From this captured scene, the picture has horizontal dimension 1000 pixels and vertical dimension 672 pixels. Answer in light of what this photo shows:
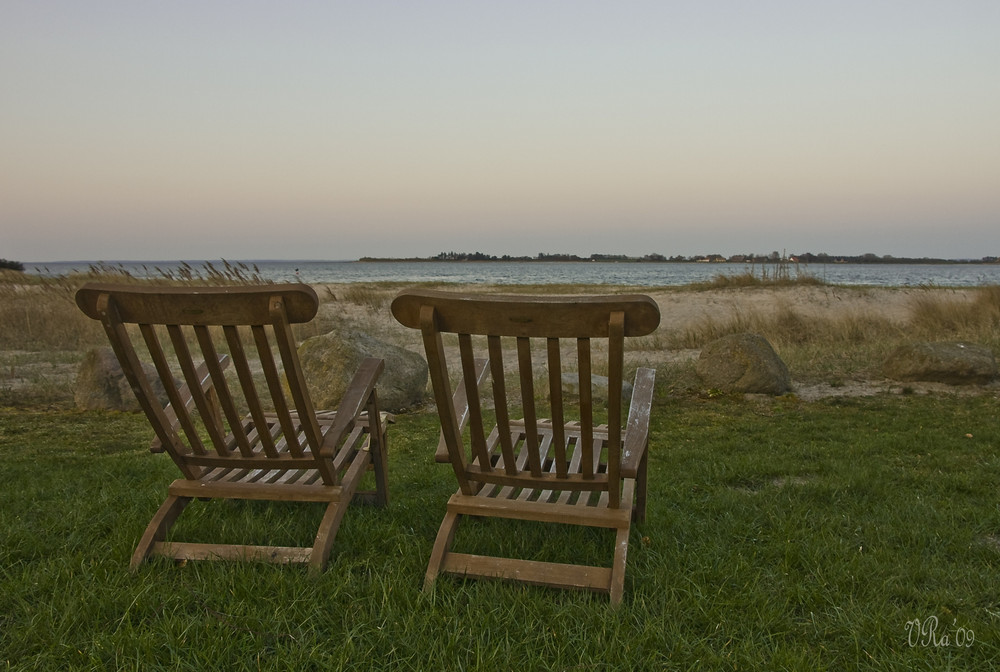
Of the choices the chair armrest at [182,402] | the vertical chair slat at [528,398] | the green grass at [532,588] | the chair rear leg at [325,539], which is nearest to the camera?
the green grass at [532,588]

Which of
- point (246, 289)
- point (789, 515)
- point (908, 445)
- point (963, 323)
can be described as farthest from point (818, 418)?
point (963, 323)

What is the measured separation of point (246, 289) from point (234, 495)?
1005 mm

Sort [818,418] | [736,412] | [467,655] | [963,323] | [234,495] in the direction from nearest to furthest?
1. [467,655]
2. [234,495]
3. [818,418]
4. [736,412]
5. [963,323]

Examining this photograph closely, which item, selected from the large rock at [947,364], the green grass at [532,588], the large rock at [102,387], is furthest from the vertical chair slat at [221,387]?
the large rock at [947,364]

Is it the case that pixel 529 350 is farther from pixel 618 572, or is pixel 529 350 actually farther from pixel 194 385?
pixel 194 385

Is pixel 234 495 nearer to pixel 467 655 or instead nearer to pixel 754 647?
pixel 467 655

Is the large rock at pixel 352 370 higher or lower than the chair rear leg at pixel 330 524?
lower

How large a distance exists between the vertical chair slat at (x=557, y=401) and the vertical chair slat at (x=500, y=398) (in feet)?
0.54

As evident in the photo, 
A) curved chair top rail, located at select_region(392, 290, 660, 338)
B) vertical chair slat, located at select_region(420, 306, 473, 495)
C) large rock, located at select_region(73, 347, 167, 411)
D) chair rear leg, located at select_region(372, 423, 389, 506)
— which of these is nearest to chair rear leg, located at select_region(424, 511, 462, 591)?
vertical chair slat, located at select_region(420, 306, 473, 495)

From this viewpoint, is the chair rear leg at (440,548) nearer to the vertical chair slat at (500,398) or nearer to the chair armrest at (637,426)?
the vertical chair slat at (500,398)

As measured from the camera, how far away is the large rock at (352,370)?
7141mm

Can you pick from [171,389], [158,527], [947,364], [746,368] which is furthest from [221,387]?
[947,364]

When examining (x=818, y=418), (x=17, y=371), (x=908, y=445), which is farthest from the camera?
(x=17, y=371)

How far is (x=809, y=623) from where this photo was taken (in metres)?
2.23
